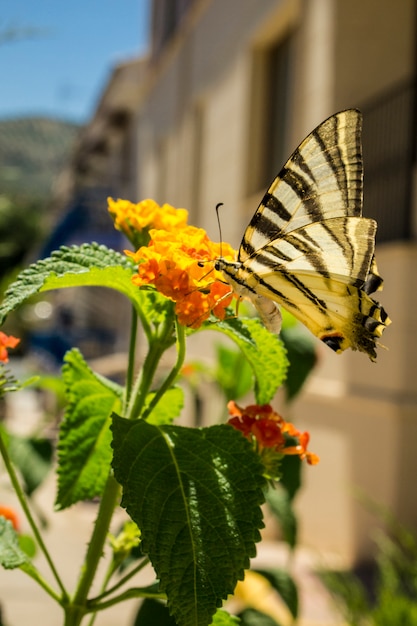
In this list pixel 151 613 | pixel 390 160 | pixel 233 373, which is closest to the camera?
pixel 151 613

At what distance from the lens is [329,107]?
562 cm

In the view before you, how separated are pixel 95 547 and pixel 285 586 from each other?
731 millimetres

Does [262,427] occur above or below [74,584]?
above

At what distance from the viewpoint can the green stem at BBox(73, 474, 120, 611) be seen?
0.70 meters

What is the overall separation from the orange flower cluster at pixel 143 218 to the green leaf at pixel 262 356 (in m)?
0.11

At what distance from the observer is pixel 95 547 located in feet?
2.31

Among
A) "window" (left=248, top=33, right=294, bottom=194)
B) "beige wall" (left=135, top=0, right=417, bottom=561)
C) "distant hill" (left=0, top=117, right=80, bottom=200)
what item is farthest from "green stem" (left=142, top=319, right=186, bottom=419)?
"distant hill" (left=0, top=117, right=80, bottom=200)

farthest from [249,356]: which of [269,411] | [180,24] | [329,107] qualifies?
[180,24]

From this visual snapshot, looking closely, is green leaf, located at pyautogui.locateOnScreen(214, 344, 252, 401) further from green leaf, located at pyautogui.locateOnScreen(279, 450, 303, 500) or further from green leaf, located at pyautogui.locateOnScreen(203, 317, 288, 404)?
green leaf, located at pyautogui.locateOnScreen(203, 317, 288, 404)

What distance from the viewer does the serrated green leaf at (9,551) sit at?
680mm

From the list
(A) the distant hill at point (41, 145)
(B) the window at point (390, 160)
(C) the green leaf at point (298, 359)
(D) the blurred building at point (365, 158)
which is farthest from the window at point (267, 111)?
(A) the distant hill at point (41, 145)

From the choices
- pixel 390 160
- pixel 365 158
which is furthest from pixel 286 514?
pixel 365 158

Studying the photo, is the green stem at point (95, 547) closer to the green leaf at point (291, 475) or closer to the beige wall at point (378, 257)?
the green leaf at point (291, 475)

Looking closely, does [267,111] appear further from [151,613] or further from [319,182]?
[319,182]
